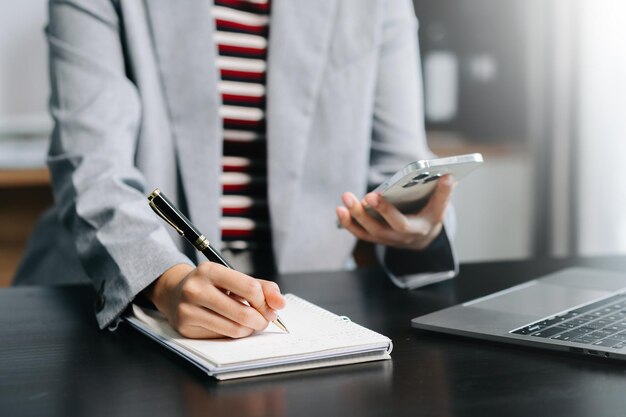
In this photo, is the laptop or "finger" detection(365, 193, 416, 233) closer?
the laptop

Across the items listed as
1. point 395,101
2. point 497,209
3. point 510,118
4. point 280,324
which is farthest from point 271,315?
point 510,118

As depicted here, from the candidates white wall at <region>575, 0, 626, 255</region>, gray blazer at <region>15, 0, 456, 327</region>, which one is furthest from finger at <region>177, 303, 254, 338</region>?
white wall at <region>575, 0, 626, 255</region>

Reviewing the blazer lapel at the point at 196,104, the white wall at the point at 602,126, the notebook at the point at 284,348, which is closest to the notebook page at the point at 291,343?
the notebook at the point at 284,348

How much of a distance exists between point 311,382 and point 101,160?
0.52 metres

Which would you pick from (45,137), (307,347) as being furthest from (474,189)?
(307,347)

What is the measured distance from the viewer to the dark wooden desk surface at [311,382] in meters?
0.56

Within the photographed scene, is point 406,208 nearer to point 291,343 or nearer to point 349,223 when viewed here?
point 349,223

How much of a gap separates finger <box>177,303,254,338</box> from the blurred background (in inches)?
61.9

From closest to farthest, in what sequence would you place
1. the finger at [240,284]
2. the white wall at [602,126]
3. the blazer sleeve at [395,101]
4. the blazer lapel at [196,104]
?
the finger at [240,284], the blazer lapel at [196,104], the blazer sleeve at [395,101], the white wall at [602,126]

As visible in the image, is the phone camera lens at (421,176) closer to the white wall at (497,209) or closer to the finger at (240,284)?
the finger at (240,284)

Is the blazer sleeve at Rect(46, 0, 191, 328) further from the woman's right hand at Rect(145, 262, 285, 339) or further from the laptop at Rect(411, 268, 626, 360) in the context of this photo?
the laptop at Rect(411, 268, 626, 360)

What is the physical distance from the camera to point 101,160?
1016 millimetres

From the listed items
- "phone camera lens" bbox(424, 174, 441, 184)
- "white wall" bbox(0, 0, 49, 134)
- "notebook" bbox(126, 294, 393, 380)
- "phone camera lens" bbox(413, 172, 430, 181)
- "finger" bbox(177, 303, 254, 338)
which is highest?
"white wall" bbox(0, 0, 49, 134)

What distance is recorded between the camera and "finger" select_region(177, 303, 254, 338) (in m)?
0.69
